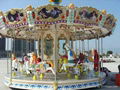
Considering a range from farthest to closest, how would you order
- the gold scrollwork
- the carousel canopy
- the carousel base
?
the gold scrollwork
the carousel base
the carousel canopy

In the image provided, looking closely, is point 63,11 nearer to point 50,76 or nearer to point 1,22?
point 1,22

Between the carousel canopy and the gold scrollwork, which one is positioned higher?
the carousel canopy

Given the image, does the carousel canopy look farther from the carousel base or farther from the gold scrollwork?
the gold scrollwork

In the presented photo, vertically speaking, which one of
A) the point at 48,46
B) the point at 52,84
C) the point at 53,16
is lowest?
the point at 52,84

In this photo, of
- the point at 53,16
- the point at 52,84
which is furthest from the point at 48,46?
the point at 53,16

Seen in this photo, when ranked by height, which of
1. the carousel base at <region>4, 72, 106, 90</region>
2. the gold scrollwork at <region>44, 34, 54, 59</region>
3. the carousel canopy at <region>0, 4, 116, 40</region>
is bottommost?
the carousel base at <region>4, 72, 106, 90</region>

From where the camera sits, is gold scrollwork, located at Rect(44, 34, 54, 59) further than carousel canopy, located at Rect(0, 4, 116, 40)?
Yes

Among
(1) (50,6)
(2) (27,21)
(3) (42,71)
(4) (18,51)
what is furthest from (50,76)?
(4) (18,51)

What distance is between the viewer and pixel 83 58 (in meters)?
10.2

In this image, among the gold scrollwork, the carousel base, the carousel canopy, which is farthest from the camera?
the gold scrollwork

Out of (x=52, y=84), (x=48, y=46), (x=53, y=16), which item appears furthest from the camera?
(x=48, y=46)

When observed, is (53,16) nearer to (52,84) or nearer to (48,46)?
(52,84)

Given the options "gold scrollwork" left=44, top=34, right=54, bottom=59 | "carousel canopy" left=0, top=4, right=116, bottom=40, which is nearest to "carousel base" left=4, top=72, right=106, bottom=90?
"carousel canopy" left=0, top=4, right=116, bottom=40

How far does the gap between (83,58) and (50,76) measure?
2.10 m
